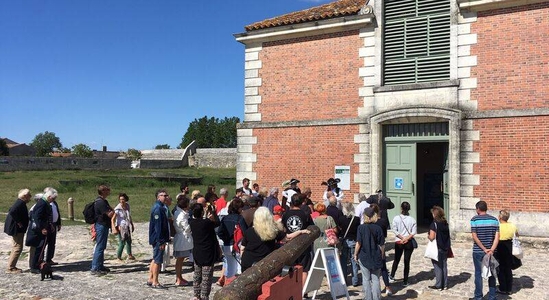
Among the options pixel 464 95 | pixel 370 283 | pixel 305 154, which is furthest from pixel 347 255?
pixel 464 95

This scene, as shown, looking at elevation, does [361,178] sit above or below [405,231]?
above


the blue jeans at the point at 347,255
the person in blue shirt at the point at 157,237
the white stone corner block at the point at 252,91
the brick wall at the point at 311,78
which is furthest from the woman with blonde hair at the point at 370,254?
the white stone corner block at the point at 252,91

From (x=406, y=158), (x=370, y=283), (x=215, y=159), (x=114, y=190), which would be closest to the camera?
(x=370, y=283)

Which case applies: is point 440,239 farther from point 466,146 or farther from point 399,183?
point 399,183

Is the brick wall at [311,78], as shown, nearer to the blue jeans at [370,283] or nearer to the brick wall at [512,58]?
the brick wall at [512,58]

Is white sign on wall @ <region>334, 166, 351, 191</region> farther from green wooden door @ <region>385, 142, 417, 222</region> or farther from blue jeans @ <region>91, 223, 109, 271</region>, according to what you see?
blue jeans @ <region>91, 223, 109, 271</region>

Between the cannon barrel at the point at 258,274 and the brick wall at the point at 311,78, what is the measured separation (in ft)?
25.3

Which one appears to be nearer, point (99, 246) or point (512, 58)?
point (99, 246)

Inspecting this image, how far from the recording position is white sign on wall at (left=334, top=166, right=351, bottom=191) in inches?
515

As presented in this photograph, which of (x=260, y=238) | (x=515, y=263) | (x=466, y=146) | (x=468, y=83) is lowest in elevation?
(x=515, y=263)

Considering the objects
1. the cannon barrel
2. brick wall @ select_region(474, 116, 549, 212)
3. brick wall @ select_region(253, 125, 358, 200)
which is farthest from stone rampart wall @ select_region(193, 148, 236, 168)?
the cannon barrel

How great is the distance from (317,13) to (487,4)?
469cm

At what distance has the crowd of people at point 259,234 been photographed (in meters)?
6.69

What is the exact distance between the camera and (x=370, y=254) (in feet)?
21.9
